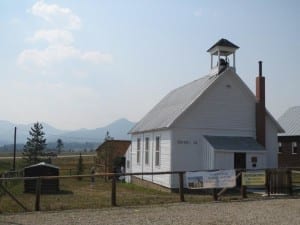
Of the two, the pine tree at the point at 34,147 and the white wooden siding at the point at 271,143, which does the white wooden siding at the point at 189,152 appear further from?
the pine tree at the point at 34,147

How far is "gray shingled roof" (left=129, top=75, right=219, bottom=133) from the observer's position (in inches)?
1135

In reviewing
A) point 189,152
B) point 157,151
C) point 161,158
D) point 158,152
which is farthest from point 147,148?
point 189,152

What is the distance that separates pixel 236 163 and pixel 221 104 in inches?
141

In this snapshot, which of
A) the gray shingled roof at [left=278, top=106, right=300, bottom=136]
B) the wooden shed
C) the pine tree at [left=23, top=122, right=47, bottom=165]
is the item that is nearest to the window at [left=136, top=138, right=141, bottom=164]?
the wooden shed

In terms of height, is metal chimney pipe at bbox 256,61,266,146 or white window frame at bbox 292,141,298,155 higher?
metal chimney pipe at bbox 256,61,266,146

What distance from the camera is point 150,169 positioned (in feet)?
105

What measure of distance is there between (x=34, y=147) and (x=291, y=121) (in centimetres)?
2729

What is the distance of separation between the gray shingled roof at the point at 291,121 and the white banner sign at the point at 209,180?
2785 cm

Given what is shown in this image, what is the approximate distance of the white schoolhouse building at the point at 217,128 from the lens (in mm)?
27750

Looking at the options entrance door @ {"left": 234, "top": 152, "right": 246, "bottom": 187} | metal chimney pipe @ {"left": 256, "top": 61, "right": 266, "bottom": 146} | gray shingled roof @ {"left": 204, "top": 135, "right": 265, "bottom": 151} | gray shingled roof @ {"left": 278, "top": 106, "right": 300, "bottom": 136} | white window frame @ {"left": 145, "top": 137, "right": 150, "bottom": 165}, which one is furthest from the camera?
gray shingled roof @ {"left": 278, "top": 106, "right": 300, "bottom": 136}

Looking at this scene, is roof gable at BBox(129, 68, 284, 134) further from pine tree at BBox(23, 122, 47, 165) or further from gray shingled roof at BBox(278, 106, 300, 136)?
pine tree at BBox(23, 122, 47, 165)

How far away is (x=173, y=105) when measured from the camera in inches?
1281

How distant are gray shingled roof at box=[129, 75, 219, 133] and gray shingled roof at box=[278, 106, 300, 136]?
50.5ft

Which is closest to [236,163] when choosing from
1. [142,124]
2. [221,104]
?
[221,104]
